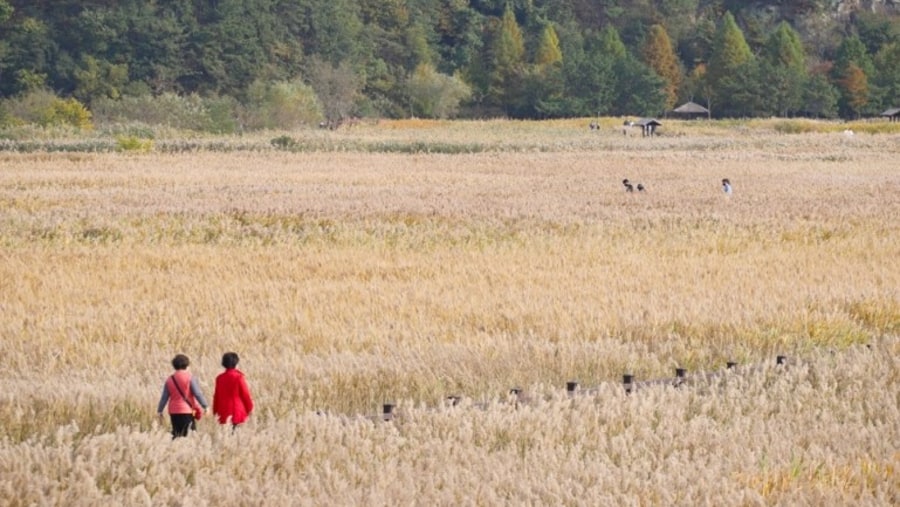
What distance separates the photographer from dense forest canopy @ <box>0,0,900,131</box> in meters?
90.4

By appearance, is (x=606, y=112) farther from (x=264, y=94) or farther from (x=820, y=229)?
(x=820, y=229)

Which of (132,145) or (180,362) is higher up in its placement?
(180,362)

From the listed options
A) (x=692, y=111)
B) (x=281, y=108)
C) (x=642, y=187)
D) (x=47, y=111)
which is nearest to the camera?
(x=642, y=187)

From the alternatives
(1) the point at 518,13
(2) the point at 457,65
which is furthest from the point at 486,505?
(1) the point at 518,13

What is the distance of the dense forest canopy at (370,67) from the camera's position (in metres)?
90.4

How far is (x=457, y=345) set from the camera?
1188 centimetres

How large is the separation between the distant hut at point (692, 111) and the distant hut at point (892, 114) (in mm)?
12289

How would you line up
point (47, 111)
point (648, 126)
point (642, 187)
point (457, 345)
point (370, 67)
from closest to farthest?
point (457, 345), point (642, 187), point (47, 111), point (648, 126), point (370, 67)

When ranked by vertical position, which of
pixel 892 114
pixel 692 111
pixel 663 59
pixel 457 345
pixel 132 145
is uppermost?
pixel 663 59

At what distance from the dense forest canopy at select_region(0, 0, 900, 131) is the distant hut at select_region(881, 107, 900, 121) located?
2.48 m

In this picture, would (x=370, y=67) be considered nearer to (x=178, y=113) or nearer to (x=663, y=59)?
(x=663, y=59)

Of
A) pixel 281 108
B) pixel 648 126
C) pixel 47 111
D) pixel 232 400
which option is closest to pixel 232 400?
pixel 232 400

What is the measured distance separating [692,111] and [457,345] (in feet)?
282

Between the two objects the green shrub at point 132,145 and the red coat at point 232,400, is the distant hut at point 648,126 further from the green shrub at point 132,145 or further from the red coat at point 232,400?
the red coat at point 232,400
